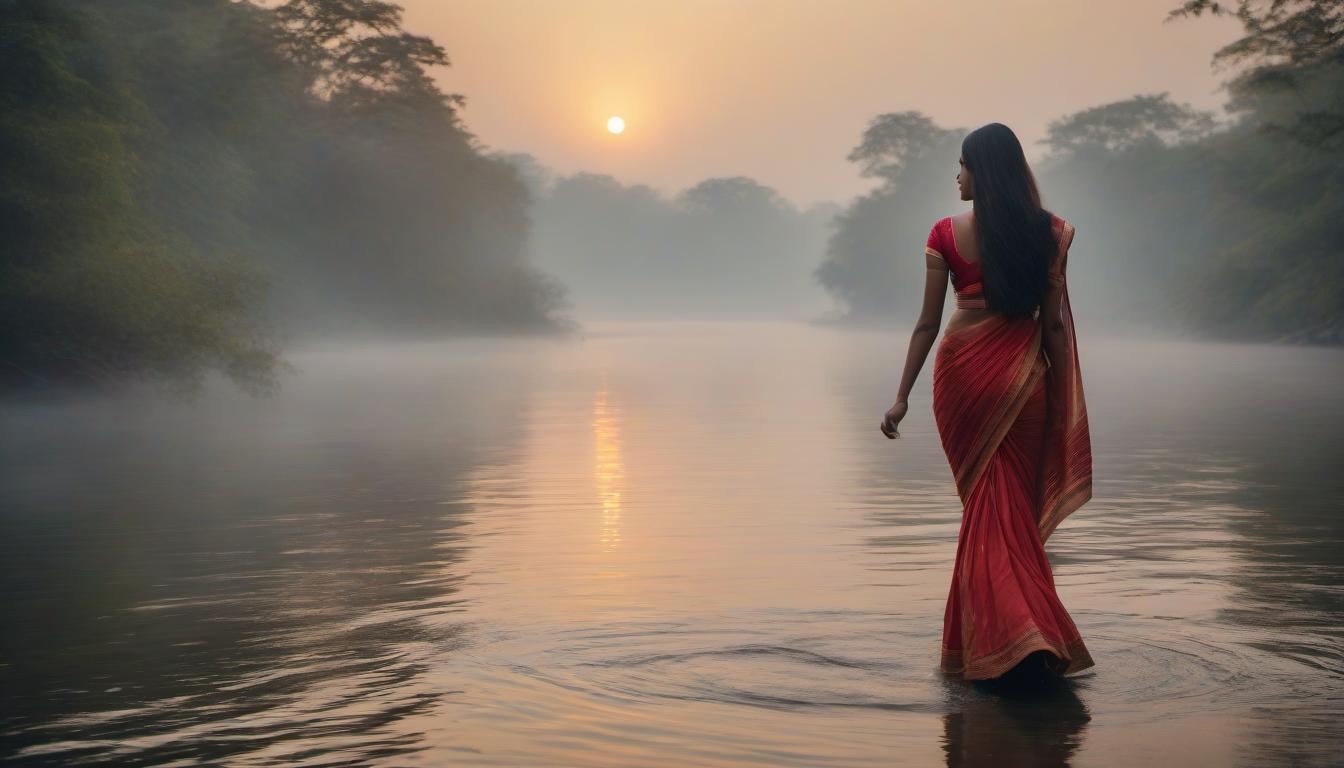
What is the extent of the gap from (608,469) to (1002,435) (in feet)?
28.5

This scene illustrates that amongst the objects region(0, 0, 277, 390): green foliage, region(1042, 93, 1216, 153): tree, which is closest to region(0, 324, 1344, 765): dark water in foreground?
region(0, 0, 277, 390): green foliage

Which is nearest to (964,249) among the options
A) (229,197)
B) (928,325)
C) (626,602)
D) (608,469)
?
(928,325)

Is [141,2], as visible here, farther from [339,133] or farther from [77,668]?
[77,668]

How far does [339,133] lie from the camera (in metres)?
59.8

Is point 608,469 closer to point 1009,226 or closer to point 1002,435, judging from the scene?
point 1002,435

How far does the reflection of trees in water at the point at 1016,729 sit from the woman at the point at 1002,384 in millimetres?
262

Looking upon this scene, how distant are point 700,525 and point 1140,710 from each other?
5.49 metres

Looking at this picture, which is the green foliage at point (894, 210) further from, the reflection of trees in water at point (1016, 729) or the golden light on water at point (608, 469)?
the reflection of trees in water at point (1016, 729)

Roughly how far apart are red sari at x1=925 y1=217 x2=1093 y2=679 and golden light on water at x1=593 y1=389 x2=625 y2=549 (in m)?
3.85

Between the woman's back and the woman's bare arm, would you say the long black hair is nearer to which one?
the woman's back

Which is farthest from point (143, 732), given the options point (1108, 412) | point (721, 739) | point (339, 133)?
point (339, 133)

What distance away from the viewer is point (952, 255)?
643 centimetres

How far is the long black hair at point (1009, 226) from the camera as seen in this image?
6.29 metres

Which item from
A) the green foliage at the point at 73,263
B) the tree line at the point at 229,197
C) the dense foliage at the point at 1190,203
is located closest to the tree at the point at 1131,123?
the dense foliage at the point at 1190,203
